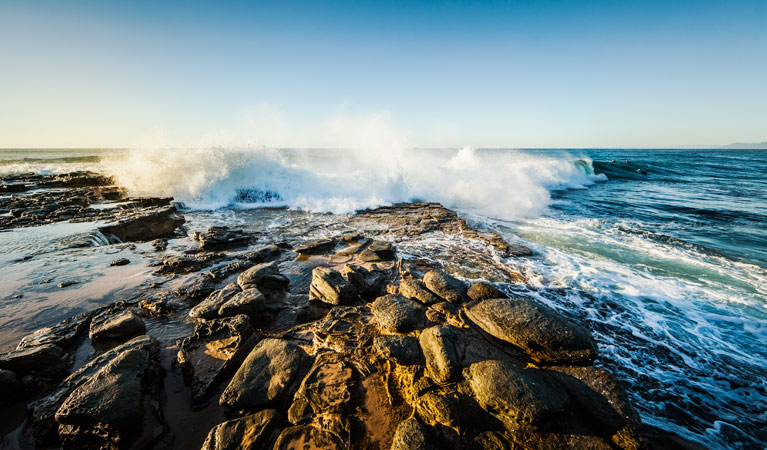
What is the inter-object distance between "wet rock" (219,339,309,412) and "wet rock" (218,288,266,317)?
0.92 metres

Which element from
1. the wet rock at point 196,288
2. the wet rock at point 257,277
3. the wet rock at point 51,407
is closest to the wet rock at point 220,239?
the wet rock at point 196,288

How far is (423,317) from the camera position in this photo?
3697 millimetres

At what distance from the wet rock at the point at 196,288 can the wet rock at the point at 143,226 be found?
420 cm

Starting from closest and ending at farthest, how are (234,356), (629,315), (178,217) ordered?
(234,356) < (629,315) < (178,217)

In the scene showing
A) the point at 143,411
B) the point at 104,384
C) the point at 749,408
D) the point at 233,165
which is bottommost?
the point at 749,408

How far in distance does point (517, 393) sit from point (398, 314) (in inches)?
63.6

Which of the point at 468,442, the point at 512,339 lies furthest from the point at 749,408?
the point at 468,442

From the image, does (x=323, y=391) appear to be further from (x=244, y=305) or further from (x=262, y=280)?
(x=262, y=280)

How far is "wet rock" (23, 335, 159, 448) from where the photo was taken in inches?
89.4

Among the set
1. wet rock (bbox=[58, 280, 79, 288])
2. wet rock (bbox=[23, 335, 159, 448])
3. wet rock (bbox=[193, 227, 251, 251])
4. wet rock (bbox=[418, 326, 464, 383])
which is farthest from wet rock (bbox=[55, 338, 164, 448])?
wet rock (bbox=[193, 227, 251, 251])

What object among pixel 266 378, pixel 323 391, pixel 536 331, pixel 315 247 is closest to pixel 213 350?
pixel 266 378

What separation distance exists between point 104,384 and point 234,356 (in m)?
1.07

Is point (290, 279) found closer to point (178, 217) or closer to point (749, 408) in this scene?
point (749, 408)

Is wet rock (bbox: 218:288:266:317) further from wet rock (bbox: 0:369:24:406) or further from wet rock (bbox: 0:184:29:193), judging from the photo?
wet rock (bbox: 0:184:29:193)
